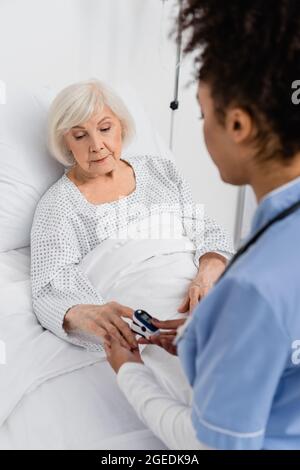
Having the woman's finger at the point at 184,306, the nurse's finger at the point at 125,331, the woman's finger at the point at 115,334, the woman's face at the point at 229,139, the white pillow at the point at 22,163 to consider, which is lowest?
the woman's finger at the point at 184,306

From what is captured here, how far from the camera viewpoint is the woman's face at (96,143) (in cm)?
160

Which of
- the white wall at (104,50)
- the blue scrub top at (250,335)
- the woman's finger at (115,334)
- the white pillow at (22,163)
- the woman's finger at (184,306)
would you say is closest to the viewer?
the blue scrub top at (250,335)

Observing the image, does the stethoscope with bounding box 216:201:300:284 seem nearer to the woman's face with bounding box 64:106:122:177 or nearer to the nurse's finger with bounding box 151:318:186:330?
the nurse's finger with bounding box 151:318:186:330

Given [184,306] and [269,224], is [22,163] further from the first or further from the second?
[269,224]

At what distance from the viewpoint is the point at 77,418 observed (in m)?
1.09

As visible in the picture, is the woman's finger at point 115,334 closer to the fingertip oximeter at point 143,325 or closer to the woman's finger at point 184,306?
the fingertip oximeter at point 143,325

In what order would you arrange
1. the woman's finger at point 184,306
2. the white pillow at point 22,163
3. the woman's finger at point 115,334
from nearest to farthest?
the woman's finger at point 115,334 → the woman's finger at point 184,306 → the white pillow at point 22,163

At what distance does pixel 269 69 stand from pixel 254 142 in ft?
0.31

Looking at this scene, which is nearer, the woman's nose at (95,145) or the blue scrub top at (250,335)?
the blue scrub top at (250,335)

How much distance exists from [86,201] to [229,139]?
90cm

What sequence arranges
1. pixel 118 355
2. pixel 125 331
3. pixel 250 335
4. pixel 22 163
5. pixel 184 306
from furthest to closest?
pixel 22 163
pixel 184 306
pixel 125 331
pixel 118 355
pixel 250 335

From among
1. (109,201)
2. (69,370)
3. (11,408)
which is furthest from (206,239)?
(11,408)

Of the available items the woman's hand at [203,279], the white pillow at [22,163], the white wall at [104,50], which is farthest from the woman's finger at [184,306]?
the white wall at [104,50]

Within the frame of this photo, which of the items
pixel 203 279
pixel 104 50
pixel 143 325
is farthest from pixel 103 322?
pixel 104 50
